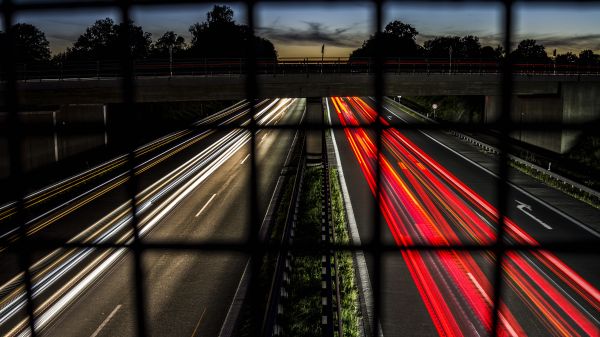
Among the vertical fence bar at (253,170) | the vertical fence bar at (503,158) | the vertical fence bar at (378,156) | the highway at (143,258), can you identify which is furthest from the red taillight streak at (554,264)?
the highway at (143,258)

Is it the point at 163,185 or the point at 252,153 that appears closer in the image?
the point at 252,153

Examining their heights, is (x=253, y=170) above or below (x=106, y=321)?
above

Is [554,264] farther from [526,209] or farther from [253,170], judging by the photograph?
[253,170]

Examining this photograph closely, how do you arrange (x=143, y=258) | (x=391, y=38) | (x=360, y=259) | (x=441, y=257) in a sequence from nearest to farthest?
(x=391, y=38)
(x=143, y=258)
(x=441, y=257)
(x=360, y=259)

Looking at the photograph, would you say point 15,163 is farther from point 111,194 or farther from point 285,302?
point 111,194

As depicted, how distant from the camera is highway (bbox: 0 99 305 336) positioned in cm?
1088

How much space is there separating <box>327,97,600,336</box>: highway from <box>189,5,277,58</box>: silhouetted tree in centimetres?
92

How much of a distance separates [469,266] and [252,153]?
12.5m

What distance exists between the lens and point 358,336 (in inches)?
404

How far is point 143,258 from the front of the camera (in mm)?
4551

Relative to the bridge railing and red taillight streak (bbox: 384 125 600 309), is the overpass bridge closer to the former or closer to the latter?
the bridge railing

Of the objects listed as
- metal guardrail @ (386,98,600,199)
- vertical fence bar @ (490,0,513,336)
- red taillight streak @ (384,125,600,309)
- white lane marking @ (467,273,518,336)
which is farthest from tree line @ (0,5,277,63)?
white lane marking @ (467,273,518,336)

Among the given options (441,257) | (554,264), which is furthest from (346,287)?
(554,264)

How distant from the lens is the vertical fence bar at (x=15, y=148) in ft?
9.63
